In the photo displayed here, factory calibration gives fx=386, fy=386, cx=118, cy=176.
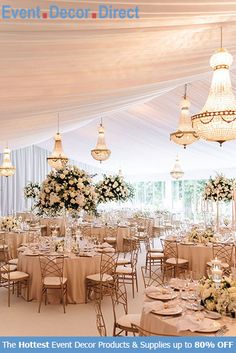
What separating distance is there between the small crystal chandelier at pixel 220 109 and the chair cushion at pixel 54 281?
3.90 meters

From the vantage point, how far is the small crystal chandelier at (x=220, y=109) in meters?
4.56

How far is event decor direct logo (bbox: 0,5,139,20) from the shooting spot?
258cm

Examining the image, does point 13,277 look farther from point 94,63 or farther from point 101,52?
point 101,52

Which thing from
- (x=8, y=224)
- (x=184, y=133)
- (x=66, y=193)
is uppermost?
(x=184, y=133)

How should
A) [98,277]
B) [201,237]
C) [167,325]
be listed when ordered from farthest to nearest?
[201,237], [98,277], [167,325]

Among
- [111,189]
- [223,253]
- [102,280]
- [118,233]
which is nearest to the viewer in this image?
[102,280]

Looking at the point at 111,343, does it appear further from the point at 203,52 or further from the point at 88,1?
the point at 203,52

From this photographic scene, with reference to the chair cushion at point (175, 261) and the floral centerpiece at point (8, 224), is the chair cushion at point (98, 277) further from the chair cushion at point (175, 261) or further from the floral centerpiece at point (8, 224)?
the floral centerpiece at point (8, 224)

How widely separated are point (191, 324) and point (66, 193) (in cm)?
439

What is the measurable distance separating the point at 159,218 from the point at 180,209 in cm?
510

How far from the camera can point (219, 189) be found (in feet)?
35.7

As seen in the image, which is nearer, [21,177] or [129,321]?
[129,321]

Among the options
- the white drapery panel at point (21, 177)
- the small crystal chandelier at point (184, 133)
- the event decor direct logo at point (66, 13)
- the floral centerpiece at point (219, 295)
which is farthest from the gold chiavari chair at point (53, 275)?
the white drapery panel at point (21, 177)

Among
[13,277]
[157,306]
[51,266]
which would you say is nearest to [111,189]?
[51,266]
